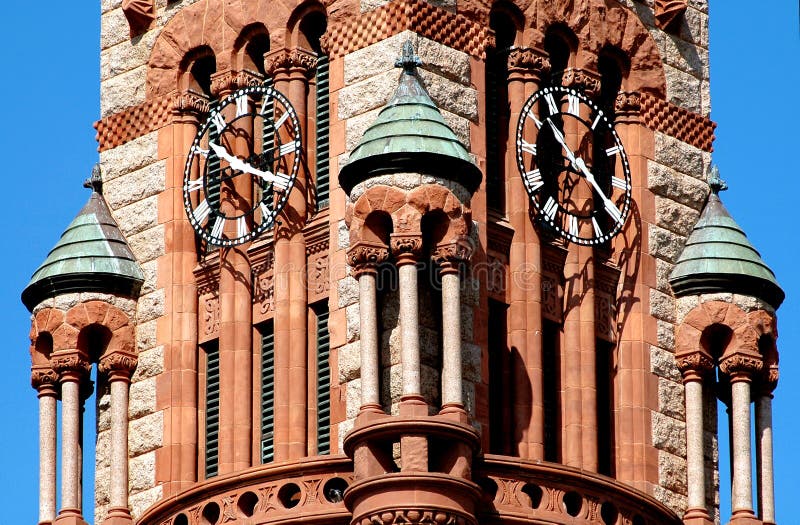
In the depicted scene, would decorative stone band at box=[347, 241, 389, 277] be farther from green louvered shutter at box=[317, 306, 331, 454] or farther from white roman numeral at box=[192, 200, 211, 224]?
white roman numeral at box=[192, 200, 211, 224]

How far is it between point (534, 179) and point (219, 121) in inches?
194

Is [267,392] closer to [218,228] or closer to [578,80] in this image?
[218,228]

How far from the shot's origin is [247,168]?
68.2 m

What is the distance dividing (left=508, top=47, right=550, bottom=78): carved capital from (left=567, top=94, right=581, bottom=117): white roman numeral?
65cm

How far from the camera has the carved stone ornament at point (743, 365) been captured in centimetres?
6756

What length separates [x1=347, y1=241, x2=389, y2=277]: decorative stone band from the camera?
63.8m

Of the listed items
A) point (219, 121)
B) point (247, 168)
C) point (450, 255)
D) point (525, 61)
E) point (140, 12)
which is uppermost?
point (140, 12)

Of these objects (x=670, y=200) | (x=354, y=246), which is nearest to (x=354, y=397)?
(x=354, y=246)

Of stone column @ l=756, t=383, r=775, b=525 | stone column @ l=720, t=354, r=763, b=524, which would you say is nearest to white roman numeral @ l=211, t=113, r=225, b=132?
stone column @ l=720, t=354, r=763, b=524

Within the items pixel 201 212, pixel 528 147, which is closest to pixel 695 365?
pixel 528 147

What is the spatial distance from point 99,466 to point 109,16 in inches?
299

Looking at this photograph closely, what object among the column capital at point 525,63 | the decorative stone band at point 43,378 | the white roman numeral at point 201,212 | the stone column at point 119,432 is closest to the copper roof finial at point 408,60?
the column capital at point 525,63

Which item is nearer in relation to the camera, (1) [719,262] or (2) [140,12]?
(1) [719,262]

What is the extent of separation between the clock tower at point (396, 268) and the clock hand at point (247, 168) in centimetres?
5
